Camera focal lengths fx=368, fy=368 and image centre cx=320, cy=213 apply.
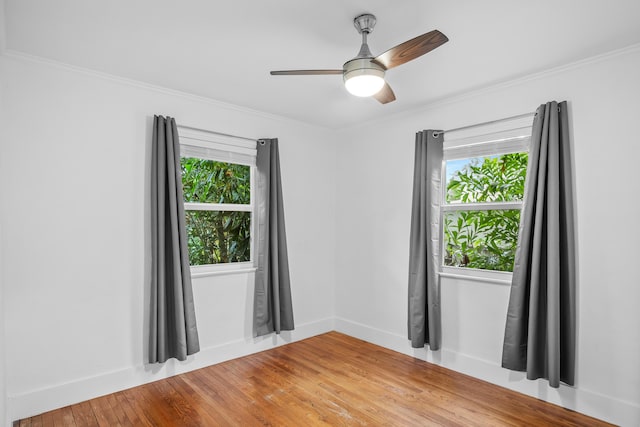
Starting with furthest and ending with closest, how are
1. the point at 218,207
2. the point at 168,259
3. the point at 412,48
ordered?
the point at 218,207
the point at 168,259
the point at 412,48

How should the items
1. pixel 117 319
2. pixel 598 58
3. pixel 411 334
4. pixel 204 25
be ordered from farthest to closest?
pixel 411 334, pixel 117 319, pixel 598 58, pixel 204 25

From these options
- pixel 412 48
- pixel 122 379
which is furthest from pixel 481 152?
pixel 122 379

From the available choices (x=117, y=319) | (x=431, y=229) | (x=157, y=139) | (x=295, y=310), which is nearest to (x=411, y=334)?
(x=431, y=229)

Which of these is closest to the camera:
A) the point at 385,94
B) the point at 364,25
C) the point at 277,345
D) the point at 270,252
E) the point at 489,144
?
the point at 364,25

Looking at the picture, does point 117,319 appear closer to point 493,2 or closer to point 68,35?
point 68,35

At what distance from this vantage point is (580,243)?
8.80ft

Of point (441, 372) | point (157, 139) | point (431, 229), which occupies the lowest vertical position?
point (441, 372)

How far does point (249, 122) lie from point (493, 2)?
251 centimetres

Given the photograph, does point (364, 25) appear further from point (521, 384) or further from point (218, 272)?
point (521, 384)

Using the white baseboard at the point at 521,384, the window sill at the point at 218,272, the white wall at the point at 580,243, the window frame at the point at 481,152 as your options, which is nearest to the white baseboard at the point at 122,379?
the window sill at the point at 218,272

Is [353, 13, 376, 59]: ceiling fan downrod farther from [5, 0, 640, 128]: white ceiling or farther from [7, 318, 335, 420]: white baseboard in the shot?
[7, 318, 335, 420]: white baseboard

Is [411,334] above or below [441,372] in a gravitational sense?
above

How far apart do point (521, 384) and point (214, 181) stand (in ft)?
10.6

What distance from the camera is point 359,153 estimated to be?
14.3 feet
